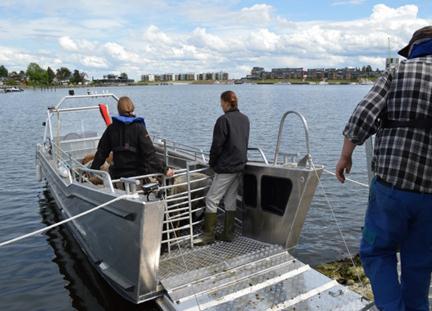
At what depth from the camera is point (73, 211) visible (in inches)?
259

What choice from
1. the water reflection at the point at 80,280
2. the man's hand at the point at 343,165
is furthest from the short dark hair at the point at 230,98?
the water reflection at the point at 80,280

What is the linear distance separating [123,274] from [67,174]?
2.54 m

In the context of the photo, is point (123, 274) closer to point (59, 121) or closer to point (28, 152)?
point (59, 121)

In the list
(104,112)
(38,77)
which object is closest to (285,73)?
(38,77)

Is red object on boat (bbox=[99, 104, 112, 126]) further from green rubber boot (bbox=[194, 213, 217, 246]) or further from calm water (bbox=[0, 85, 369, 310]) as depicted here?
green rubber boot (bbox=[194, 213, 217, 246])

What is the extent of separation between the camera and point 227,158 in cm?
577

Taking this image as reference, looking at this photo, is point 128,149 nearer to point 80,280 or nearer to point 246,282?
point 246,282

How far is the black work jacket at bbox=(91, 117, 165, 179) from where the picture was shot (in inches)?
217

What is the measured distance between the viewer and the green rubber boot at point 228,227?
6.08 meters

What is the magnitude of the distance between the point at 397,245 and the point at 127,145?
3.58 meters

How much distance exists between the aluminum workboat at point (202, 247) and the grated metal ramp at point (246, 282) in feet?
0.04

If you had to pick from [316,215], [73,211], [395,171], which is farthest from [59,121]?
[395,171]

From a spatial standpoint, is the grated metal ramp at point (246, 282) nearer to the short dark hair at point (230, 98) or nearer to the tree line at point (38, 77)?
the short dark hair at point (230, 98)

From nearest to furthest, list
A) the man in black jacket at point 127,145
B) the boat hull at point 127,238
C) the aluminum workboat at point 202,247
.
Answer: the boat hull at point 127,238
the aluminum workboat at point 202,247
the man in black jacket at point 127,145
